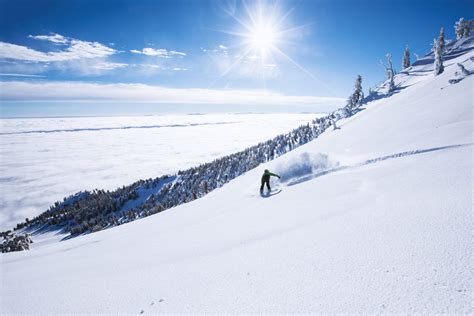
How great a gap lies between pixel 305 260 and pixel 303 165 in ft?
45.8

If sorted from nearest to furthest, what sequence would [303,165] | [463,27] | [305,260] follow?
[305,260] → [303,165] → [463,27]

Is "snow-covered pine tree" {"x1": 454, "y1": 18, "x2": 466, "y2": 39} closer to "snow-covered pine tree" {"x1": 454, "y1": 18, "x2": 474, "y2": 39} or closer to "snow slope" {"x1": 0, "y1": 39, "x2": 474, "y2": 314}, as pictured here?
"snow-covered pine tree" {"x1": 454, "y1": 18, "x2": 474, "y2": 39}

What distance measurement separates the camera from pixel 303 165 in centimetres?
1880

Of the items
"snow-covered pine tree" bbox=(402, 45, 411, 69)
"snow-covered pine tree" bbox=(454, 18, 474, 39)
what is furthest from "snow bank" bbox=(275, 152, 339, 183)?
"snow-covered pine tree" bbox=(454, 18, 474, 39)

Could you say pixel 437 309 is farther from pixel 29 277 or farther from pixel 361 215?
pixel 29 277

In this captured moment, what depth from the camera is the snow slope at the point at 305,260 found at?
412 cm

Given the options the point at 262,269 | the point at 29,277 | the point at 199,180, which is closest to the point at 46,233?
the point at 199,180

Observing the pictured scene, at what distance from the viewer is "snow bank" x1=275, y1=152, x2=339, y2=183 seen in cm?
1807

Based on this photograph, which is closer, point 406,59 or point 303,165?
point 303,165

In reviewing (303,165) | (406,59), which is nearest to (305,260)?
(303,165)

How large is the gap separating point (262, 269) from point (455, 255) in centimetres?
371

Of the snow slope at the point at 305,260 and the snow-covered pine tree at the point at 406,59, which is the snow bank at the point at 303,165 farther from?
the snow-covered pine tree at the point at 406,59

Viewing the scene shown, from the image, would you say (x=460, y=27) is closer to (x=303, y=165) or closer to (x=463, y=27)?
(x=463, y=27)

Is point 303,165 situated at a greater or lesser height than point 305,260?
greater
